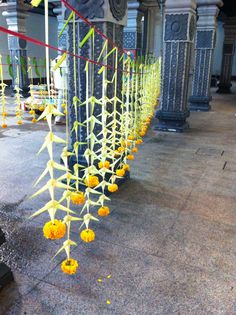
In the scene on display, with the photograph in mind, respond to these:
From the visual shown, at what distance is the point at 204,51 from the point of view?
23.2ft

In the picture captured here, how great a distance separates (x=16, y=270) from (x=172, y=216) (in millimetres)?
1256

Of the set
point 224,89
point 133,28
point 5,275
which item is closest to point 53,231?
point 5,275

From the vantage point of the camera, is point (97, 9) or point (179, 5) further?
point (179, 5)

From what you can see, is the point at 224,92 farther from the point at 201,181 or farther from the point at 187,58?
the point at 201,181

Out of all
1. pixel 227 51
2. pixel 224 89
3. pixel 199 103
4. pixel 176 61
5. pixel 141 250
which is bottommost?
pixel 141 250

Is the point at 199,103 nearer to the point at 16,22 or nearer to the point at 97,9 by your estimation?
the point at 16,22

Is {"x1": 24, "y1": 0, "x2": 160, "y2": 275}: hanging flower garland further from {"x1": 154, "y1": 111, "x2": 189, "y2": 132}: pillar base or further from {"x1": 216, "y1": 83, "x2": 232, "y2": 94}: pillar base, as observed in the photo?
{"x1": 216, "y1": 83, "x2": 232, "y2": 94}: pillar base

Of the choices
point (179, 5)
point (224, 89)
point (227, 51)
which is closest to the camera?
point (179, 5)

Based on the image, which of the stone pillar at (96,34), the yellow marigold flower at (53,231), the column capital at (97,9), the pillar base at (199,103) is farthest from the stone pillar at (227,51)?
the yellow marigold flower at (53,231)

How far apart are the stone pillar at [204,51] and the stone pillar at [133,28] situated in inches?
71.2

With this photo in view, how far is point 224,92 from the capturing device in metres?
12.0

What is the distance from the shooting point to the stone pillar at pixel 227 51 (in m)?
11.6

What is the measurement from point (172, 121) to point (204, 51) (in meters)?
2.74

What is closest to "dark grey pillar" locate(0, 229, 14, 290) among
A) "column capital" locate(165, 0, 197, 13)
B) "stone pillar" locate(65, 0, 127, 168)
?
"stone pillar" locate(65, 0, 127, 168)
